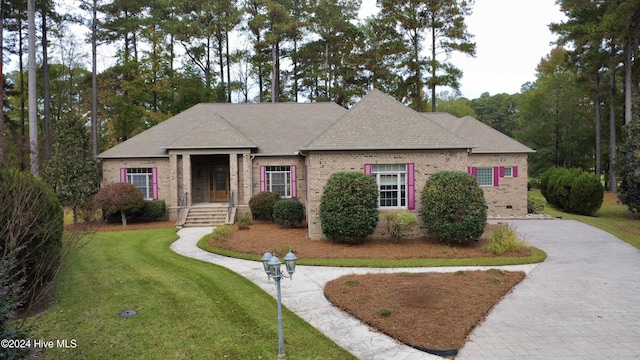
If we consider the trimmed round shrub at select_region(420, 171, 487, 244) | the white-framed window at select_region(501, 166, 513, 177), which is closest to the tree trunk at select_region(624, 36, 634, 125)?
the white-framed window at select_region(501, 166, 513, 177)

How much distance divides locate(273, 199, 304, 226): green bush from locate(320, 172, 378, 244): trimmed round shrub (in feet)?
12.7

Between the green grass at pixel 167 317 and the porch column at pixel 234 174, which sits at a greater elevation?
the porch column at pixel 234 174

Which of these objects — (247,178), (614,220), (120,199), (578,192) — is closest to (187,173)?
(247,178)

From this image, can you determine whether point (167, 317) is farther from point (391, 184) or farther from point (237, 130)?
point (237, 130)

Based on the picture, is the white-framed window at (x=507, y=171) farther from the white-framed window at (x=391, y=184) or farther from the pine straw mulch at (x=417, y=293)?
the white-framed window at (x=391, y=184)

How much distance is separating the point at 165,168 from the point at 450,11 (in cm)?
2354

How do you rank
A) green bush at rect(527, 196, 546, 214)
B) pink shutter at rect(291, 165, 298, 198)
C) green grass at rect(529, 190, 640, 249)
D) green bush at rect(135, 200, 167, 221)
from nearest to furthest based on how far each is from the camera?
green grass at rect(529, 190, 640, 249), green bush at rect(135, 200, 167, 221), pink shutter at rect(291, 165, 298, 198), green bush at rect(527, 196, 546, 214)

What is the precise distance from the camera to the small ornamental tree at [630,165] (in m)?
19.0

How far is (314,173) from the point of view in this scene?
557 inches

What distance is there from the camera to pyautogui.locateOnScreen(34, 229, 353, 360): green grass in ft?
18.9

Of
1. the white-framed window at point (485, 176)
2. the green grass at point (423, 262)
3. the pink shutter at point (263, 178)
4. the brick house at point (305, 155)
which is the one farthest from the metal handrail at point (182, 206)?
the white-framed window at point (485, 176)

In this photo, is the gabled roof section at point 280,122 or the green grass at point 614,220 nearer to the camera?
the green grass at point 614,220

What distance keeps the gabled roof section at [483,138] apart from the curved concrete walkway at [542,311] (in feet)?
29.9

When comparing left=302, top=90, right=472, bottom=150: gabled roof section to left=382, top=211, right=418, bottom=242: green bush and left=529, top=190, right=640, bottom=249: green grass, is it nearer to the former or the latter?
left=382, top=211, right=418, bottom=242: green bush
